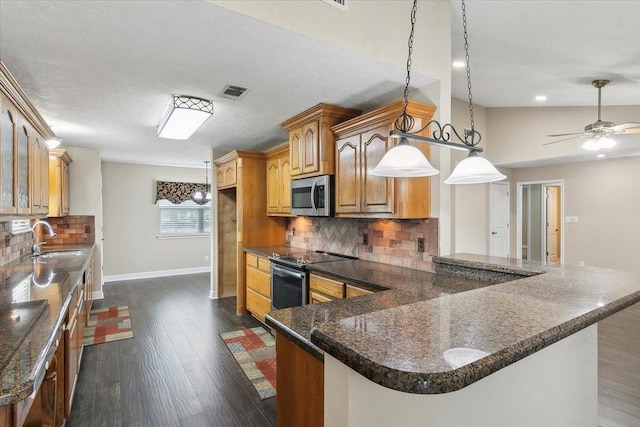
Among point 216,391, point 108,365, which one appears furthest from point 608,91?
point 108,365

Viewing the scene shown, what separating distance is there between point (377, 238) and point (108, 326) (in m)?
3.50

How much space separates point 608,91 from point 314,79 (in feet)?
13.5

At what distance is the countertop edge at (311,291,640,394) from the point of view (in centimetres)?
62

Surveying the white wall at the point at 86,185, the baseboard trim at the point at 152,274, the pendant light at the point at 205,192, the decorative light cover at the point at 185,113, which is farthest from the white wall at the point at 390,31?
the baseboard trim at the point at 152,274

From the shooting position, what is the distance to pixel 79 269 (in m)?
3.04

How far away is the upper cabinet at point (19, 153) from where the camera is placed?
1869mm

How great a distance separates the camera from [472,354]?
717 mm

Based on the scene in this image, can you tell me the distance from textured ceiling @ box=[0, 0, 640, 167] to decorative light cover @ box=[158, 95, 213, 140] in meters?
0.10

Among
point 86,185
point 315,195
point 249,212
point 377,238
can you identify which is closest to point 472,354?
point 377,238

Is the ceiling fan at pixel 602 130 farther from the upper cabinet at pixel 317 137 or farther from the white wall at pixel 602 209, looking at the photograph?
the upper cabinet at pixel 317 137

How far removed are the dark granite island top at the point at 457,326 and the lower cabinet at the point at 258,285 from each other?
2.42m

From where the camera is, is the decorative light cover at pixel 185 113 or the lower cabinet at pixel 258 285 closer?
the decorative light cover at pixel 185 113

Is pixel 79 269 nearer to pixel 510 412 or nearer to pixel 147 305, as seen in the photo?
pixel 147 305

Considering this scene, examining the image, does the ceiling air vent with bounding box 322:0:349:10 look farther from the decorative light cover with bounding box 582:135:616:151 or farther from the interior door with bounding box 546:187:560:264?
the interior door with bounding box 546:187:560:264
